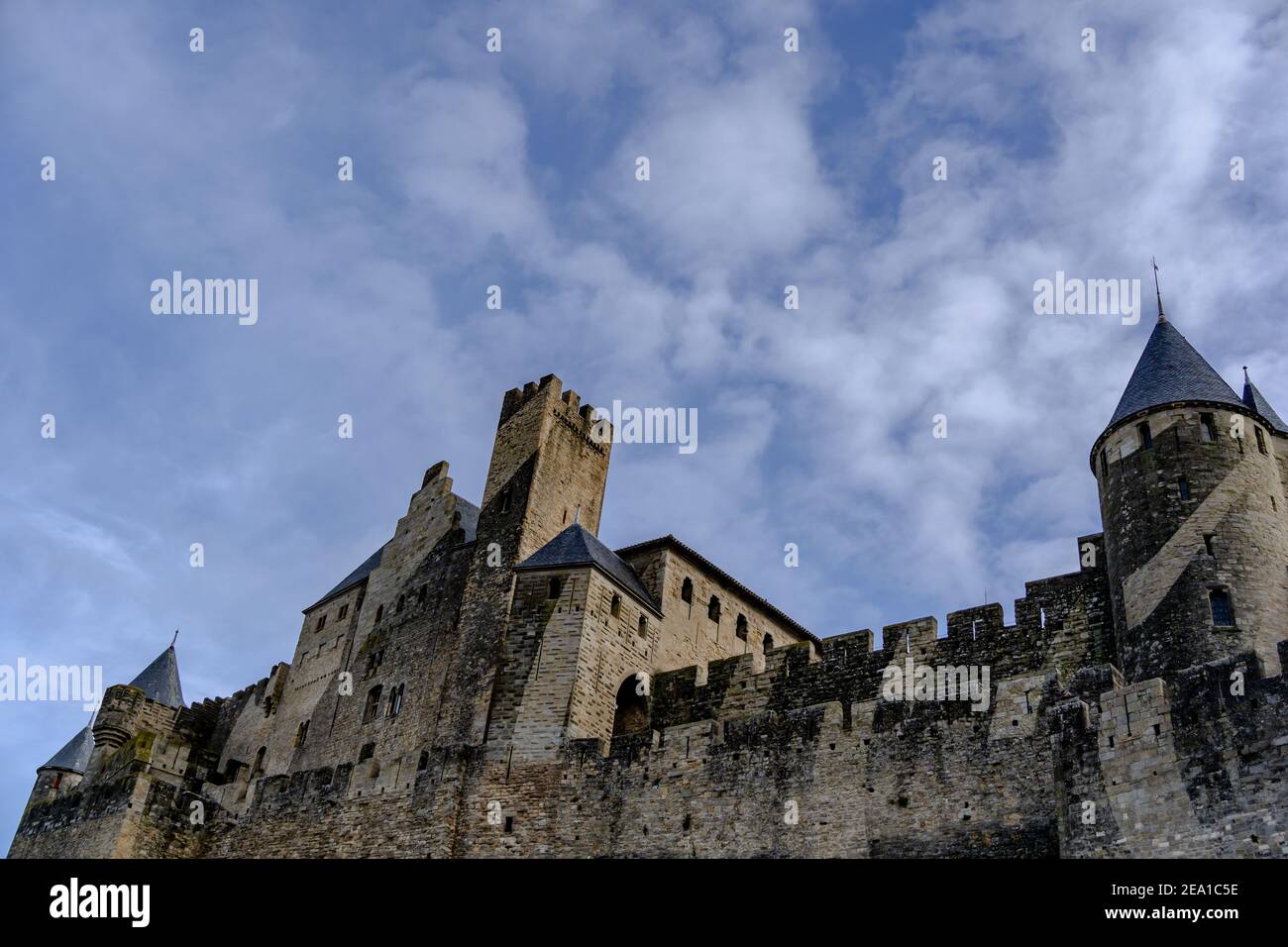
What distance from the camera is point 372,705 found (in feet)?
113

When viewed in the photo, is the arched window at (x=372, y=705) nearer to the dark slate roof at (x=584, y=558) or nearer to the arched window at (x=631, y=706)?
the dark slate roof at (x=584, y=558)

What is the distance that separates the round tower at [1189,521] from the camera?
67.8ft

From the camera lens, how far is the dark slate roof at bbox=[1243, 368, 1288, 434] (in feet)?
79.3

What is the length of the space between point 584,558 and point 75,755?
873 inches

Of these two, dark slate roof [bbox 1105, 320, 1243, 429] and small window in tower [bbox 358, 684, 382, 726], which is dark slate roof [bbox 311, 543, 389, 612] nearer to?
small window in tower [bbox 358, 684, 382, 726]

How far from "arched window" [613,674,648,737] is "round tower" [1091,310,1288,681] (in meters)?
11.5

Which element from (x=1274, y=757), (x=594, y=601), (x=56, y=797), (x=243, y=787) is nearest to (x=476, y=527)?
(x=594, y=601)

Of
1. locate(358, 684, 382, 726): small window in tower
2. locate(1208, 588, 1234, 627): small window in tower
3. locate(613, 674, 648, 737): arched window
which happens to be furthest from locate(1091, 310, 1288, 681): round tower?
locate(358, 684, 382, 726): small window in tower

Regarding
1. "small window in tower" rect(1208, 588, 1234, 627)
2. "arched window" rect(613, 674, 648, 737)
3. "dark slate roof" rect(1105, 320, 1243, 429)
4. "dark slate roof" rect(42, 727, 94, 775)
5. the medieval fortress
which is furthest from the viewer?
"dark slate roof" rect(42, 727, 94, 775)
